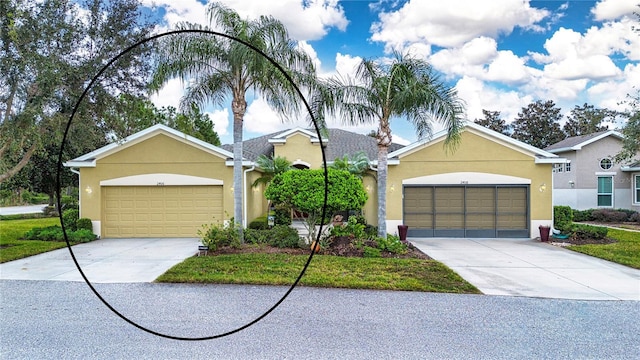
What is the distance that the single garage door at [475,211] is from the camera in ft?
45.5

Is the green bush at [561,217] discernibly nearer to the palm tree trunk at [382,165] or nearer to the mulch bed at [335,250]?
the mulch bed at [335,250]

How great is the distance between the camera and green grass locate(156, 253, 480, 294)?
6.80m

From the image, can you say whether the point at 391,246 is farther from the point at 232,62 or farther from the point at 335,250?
the point at 232,62

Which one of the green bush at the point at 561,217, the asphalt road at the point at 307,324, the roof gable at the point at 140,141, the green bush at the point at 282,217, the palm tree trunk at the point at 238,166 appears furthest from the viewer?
the green bush at the point at 282,217

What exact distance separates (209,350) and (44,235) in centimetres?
1161

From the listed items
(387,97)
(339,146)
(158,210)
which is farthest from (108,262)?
(339,146)

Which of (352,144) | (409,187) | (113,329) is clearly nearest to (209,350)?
(113,329)

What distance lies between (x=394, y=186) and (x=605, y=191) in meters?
15.0

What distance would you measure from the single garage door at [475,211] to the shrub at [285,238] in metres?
5.12

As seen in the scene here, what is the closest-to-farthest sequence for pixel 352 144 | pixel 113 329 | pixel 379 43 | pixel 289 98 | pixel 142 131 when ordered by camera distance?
1. pixel 113 329
2. pixel 289 98
3. pixel 379 43
4. pixel 142 131
5. pixel 352 144

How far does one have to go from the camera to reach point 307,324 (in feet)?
15.9

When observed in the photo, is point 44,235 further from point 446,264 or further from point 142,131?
point 446,264

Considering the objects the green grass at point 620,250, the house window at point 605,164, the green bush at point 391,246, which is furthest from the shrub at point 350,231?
the house window at point 605,164

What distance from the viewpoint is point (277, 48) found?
905 cm
